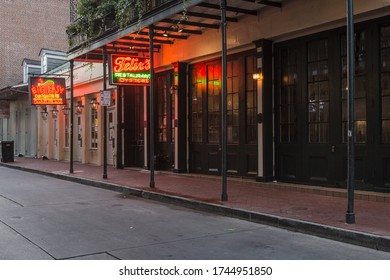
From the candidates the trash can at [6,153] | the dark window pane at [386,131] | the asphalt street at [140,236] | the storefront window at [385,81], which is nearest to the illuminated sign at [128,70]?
the asphalt street at [140,236]

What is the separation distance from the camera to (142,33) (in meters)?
13.8

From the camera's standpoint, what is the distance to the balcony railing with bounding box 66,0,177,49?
1261 cm

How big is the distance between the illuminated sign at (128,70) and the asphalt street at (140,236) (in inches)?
204

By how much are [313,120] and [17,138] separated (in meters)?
27.2

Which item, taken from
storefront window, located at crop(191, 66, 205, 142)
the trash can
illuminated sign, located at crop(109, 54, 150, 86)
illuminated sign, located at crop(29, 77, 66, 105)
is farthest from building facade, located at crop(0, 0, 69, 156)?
storefront window, located at crop(191, 66, 205, 142)

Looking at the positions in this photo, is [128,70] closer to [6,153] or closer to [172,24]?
[172,24]

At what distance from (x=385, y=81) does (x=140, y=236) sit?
6.17 m

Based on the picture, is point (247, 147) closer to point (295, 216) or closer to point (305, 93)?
point (305, 93)

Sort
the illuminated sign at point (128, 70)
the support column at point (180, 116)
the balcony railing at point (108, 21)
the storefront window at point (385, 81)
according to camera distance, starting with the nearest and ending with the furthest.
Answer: the storefront window at point (385, 81) < the balcony railing at point (108, 21) < the illuminated sign at point (128, 70) < the support column at point (180, 116)

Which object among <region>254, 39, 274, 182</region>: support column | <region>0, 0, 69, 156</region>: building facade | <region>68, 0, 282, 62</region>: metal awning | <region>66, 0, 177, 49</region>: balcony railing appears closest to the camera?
<region>68, 0, 282, 62</region>: metal awning

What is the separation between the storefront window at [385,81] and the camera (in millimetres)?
9633

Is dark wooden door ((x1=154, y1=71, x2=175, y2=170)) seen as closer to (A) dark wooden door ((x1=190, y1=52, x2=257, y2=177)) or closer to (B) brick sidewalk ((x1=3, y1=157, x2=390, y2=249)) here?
(A) dark wooden door ((x1=190, y1=52, x2=257, y2=177))

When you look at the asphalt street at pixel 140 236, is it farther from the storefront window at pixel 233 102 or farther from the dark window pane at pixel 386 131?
the storefront window at pixel 233 102

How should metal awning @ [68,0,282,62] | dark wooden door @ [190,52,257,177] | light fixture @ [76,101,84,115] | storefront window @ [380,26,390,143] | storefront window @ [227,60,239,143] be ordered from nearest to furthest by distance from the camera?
1. storefront window @ [380,26,390,143]
2. metal awning @ [68,0,282,62]
3. dark wooden door @ [190,52,257,177]
4. storefront window @ [227,60,239,143]
5. light fixture @ [76,101,84,115]
